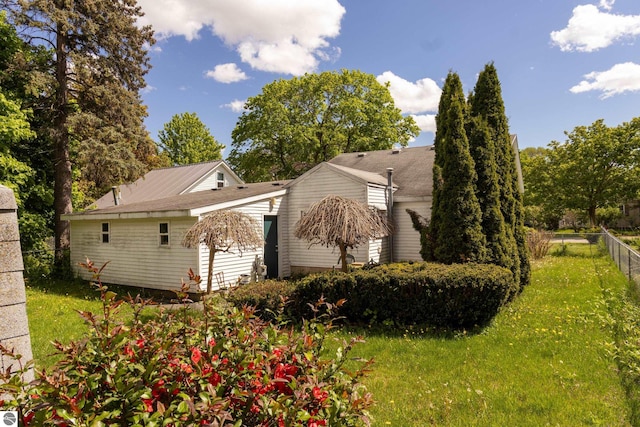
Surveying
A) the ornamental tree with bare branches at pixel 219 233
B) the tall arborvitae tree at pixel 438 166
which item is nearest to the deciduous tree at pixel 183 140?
the ornamental tree with bare branches at pixel 219 233

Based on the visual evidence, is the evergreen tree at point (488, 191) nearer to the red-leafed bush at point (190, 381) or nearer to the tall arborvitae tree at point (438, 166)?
the tall arborvitae tree at point (438, 166)

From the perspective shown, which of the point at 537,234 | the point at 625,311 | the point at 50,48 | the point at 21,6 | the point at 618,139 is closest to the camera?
the point at 625,311

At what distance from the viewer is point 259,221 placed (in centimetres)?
1287

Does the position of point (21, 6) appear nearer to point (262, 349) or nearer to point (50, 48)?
point (50, 48)

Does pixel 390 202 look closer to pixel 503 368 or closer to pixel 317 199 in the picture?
pixel 317 199

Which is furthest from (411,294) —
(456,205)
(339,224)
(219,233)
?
(219,233)

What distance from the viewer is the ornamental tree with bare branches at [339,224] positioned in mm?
8898

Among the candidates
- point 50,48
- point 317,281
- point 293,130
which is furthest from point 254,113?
point 317,281

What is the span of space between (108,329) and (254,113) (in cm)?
2779

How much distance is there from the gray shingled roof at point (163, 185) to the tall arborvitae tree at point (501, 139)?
567 inches

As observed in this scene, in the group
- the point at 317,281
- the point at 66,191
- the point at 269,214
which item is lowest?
the point at 317,281

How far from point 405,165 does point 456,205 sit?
8.55m

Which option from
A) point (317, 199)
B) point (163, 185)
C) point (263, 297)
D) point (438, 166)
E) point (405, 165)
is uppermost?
point (405, 165)

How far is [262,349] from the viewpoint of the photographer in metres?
2.28
